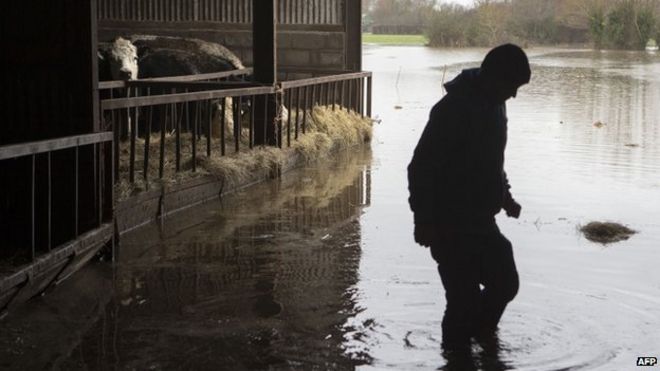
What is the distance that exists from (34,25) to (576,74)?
1162 inches

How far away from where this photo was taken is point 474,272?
623 cm

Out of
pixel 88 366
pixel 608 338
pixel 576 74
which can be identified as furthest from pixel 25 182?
pixel 576 74

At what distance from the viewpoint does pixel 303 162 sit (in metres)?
15.0

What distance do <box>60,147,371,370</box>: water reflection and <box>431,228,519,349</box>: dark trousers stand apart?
666 millimetres

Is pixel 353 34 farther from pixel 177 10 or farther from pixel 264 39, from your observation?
pixel 264 39

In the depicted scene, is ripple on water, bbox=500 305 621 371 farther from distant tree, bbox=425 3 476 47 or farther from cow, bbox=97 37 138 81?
distant tree, bbox=425 3 476 47

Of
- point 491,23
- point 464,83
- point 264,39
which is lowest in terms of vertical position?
point 464,83

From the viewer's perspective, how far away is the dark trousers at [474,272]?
6.18 meters

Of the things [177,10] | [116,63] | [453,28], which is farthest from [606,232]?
[453,28]

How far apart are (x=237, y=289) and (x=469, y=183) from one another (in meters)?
2.37

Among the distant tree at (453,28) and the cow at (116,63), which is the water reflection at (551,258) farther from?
the distant tree at (453,28)

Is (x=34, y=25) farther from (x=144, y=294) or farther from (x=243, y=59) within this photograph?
(x=243, y=59)
